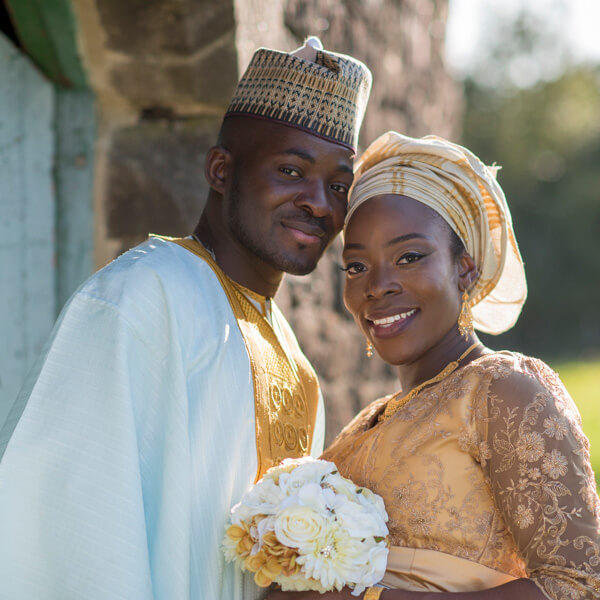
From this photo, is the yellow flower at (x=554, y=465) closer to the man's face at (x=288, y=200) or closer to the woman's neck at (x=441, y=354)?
the woman's neck at (x=441, y=354)

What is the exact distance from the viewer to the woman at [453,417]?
1.88 m

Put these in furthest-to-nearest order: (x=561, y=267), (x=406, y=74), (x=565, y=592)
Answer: (x=561, y=267) → (x=406, y=74) → (x=565, y=592)

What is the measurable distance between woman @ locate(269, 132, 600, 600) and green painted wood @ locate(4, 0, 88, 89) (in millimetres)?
1301

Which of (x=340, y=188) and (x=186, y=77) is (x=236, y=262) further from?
(x=186, y=77)

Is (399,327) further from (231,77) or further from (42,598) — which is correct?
(231,77)

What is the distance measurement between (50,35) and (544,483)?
7.71 ft

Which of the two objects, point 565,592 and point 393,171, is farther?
point 393,171

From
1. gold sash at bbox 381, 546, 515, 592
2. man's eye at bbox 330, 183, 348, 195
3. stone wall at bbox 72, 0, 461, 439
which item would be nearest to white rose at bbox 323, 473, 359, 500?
gold sash at bbox 381, 546, 515, 592

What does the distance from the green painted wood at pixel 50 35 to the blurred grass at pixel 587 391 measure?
8.00ft

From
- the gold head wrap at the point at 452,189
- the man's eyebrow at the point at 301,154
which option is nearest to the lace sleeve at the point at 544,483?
the gold head wrap at the point at 452,189

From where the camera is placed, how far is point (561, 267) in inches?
866

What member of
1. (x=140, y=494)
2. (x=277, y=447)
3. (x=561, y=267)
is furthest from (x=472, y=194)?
(x=561, y=267)

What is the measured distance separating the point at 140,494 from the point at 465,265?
1149 millimetres

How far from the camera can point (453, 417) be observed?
2051mm
